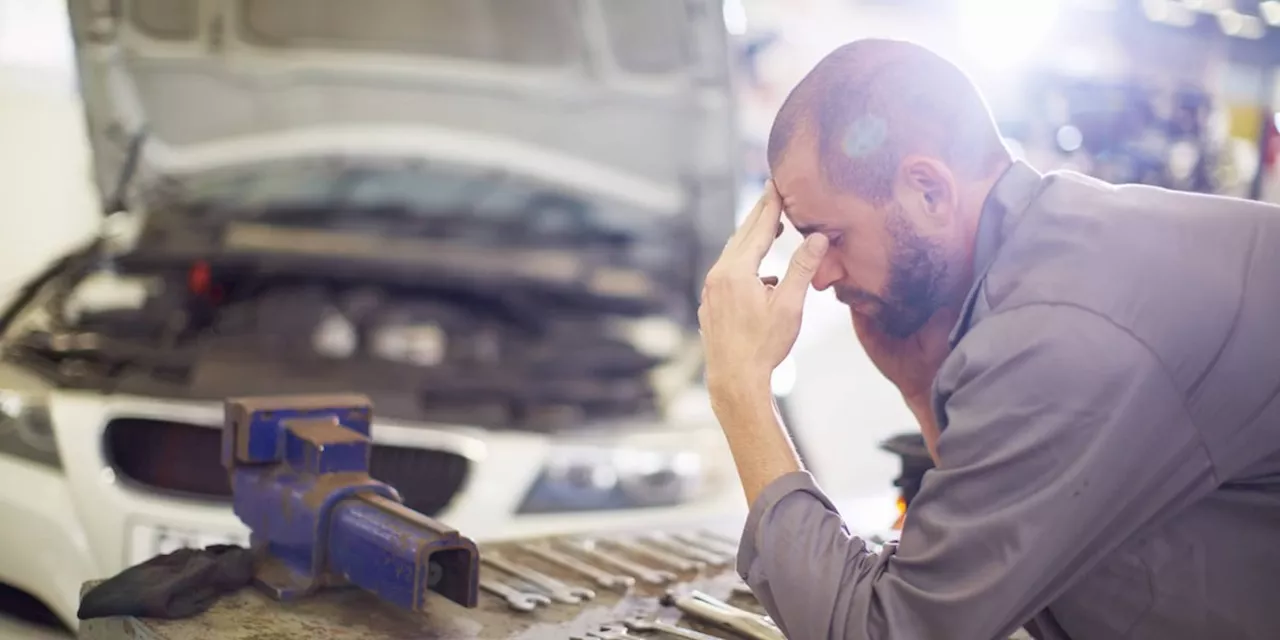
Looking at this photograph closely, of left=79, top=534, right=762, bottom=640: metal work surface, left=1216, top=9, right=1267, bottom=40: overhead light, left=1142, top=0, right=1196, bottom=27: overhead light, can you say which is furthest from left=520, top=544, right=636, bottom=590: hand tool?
left=1216, top=9, right=1267, bottom=40: overhead light

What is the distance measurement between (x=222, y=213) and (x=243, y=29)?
46 cm

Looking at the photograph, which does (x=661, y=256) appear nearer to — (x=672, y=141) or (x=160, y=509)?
(x=672, y=141)

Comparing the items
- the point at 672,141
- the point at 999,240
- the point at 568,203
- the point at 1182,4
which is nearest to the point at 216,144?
the point at 568,203

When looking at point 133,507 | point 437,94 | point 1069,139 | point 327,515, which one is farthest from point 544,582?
point 1069,139

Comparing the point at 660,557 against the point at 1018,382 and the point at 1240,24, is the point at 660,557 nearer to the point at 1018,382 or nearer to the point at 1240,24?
the point at 1018,382

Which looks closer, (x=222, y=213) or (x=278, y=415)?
(x=278, y=415)

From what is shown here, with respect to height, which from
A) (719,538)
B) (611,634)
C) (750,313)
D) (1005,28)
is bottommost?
(719,538)

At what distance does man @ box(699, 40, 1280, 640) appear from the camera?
2.73 ft

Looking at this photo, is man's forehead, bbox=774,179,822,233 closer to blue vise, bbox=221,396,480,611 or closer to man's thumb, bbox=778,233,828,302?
man's thumb, bbox=778,233,828,302

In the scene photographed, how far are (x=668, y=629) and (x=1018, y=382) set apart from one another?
50 cm

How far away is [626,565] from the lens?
4.58 ft

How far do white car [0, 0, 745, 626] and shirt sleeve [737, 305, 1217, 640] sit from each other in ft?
3.69

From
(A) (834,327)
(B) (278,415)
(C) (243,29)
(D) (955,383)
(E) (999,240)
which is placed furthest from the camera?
(A) (834,327)

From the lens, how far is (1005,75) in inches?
184
